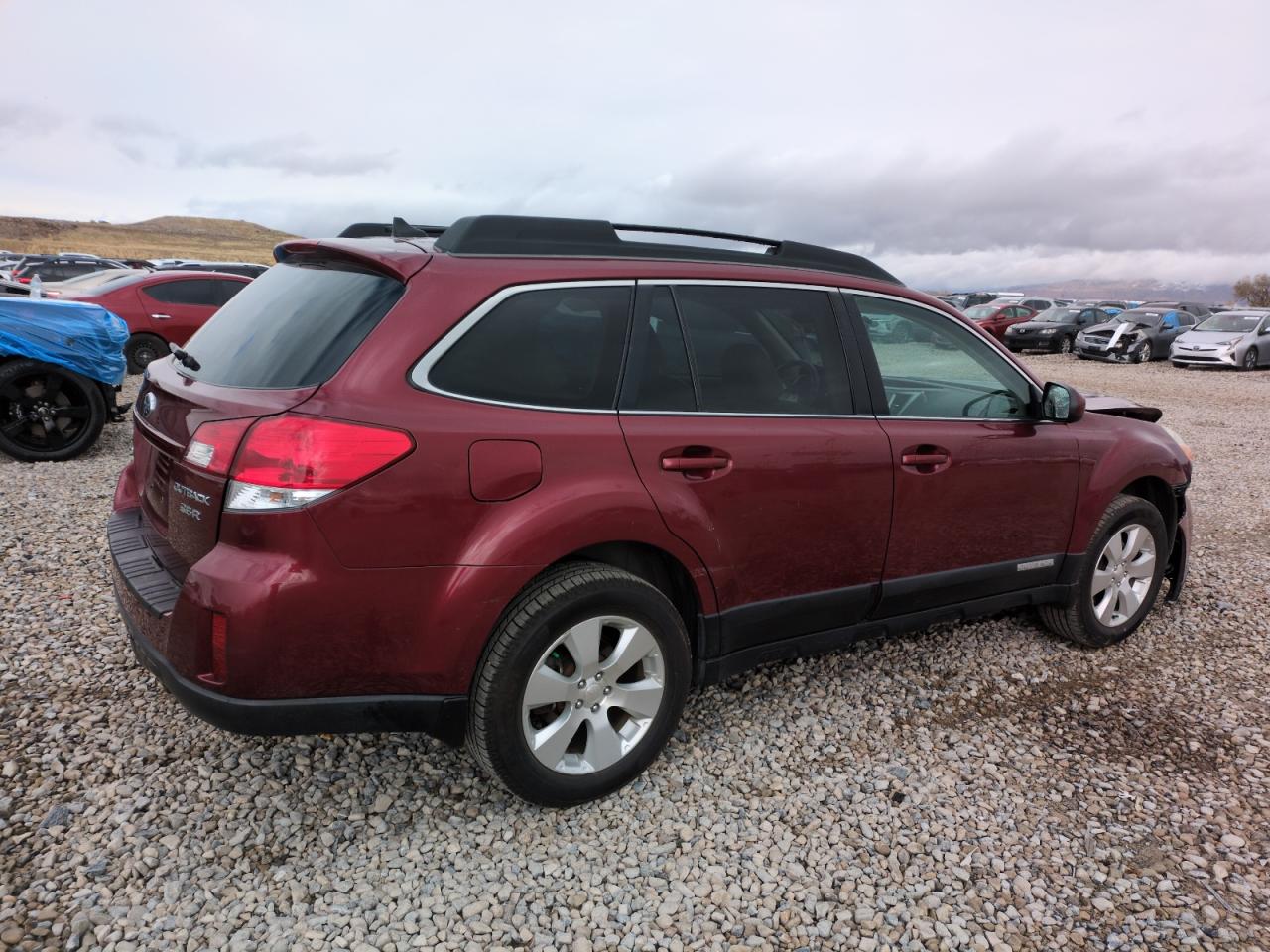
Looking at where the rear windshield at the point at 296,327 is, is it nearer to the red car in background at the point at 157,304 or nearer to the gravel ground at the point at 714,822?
the gravel ground at the point at 714,822

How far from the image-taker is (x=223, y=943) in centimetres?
221

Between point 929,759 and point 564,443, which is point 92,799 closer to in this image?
point 564,443

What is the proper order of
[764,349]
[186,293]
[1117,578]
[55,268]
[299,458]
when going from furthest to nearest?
1. [55,268]
2. [186,293]
3. [1117,578]
4. [764,349]
5. [299,458]

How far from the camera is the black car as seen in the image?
24766 millimetres

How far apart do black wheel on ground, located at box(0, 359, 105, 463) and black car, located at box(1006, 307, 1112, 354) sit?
23209mm

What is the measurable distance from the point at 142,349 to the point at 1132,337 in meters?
22.7

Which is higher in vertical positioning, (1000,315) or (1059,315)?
(1059,315)

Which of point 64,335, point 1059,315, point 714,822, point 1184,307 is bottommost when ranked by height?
point 714,822

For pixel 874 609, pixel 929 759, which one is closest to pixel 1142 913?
pixel 929 759

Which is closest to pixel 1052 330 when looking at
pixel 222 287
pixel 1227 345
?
pixel 1227 345

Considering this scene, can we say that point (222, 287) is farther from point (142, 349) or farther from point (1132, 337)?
point (1132, 337)

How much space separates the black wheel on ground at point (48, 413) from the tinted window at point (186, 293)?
581 centimetres

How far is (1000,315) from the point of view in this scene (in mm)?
26703

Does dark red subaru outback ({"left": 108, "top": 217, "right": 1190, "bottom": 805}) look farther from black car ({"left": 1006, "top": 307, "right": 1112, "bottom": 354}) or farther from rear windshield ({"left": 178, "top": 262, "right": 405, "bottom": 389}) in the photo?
black car ({"left": 1006, "top": 307, "right": 1112, "bottom": 354})
